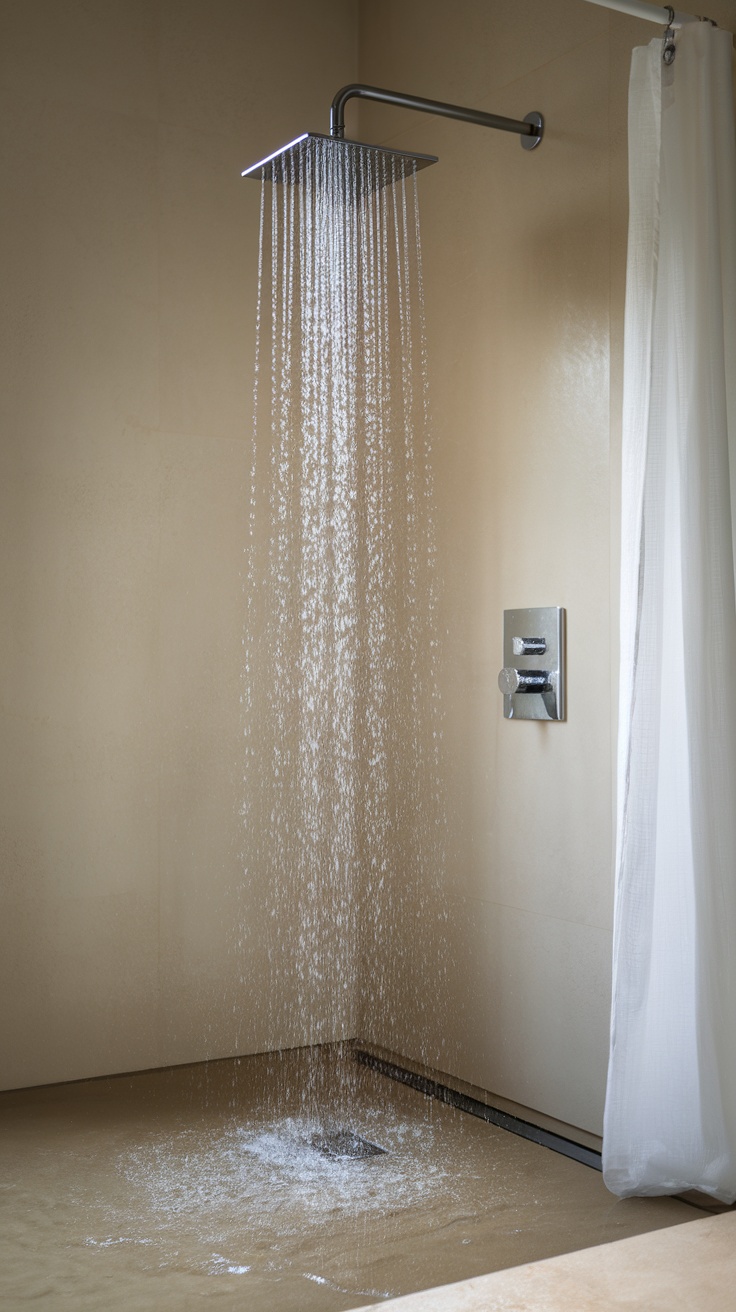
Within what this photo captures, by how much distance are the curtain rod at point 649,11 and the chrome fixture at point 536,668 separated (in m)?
1.20

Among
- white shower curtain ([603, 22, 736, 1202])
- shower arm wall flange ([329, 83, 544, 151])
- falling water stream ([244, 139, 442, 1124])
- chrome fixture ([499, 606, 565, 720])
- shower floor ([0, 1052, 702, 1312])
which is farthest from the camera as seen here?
falling water stream ([244, 139, 442, 1124])

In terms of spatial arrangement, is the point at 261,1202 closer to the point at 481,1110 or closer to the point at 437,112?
the point at 481,1110

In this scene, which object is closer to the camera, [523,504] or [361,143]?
[361,143]

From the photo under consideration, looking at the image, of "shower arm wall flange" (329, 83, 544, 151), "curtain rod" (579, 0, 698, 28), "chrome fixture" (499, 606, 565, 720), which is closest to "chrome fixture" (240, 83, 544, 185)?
"shower arm wall flange" (329, 83, 544, 151)

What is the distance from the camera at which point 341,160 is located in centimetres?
265

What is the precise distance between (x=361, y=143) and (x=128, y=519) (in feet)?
3.86

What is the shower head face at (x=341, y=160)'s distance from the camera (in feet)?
8.34

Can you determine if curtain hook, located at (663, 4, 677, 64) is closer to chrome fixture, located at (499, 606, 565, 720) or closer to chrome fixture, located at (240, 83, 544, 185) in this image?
chrome fixture, located at (240, 83, 544, 185)

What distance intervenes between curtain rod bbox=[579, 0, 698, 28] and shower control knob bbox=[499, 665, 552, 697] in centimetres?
135

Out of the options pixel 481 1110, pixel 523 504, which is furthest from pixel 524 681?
pixel 481 1110

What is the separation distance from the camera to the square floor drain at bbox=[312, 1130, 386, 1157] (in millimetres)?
2816

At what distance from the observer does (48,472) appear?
3289 mm

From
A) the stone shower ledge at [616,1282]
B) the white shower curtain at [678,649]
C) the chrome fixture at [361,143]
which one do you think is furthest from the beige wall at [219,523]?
the stone shower ledge at [616,1282]

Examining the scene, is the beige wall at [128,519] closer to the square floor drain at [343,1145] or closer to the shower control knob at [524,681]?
the square floor drain at [343,1145]
